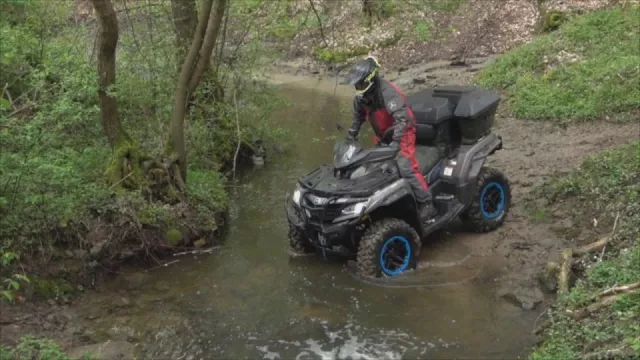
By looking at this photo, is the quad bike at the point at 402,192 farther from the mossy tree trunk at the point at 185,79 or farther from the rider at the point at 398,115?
the mossy tree trunk at the point at 185,79

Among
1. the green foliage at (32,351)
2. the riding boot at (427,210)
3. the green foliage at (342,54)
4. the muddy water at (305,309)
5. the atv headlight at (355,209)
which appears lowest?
the muddy water at (305,309)

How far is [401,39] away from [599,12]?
20.6 ft

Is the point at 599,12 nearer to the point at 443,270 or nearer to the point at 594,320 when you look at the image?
the point at 443,270

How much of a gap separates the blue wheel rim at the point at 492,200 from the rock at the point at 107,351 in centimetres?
421

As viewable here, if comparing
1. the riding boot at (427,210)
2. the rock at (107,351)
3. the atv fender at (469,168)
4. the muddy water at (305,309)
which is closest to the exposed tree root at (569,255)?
the muddy water at (305,309)

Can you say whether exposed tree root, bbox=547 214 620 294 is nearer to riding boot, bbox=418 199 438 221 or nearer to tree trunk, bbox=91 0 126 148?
riding boot, bbox=418 199 438 221

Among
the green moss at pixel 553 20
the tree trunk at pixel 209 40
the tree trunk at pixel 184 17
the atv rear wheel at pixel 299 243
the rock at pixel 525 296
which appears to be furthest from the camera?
the green moss at pixel 553 20

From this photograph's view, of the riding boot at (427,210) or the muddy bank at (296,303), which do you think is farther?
the riding boot at (427,210)

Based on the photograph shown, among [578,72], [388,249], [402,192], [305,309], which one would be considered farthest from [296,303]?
[578,72]

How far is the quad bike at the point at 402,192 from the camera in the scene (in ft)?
22.7

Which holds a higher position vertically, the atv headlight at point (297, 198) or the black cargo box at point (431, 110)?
the black cargo box at point (431, 110)

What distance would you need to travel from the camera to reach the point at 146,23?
10969 mm

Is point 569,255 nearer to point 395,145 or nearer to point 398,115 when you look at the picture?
point 395,145

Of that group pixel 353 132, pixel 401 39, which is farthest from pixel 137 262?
pixel 401 39
